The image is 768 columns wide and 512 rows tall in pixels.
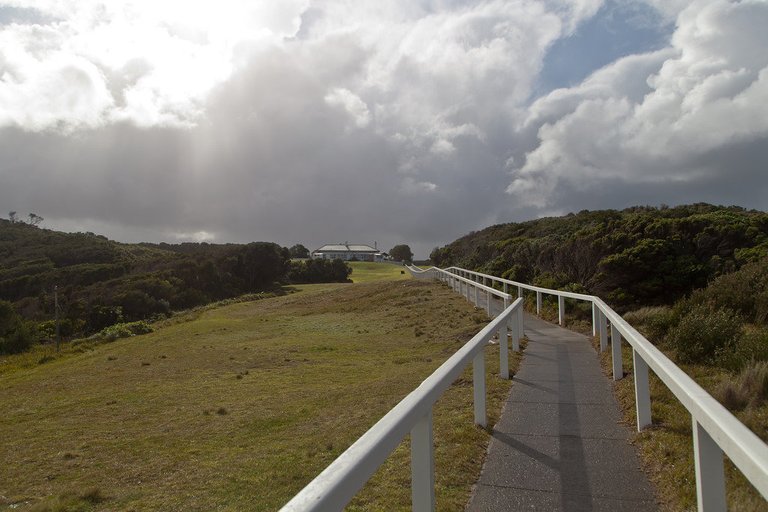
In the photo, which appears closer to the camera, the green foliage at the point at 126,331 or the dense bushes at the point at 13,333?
the green foliage at the point at 126,331

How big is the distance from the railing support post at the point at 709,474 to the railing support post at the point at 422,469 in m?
1.37

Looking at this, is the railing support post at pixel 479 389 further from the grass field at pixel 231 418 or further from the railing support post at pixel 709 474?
the railing support post at pixel 709 474

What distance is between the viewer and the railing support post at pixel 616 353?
688 cm

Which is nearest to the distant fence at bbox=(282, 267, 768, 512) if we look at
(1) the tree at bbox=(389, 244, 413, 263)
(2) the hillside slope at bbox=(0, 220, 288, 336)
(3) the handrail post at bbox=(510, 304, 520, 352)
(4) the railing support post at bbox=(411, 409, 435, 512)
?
(4) the railing support post at bbox=(411, 409, 435, 512)

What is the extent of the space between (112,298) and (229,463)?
4489 centimetres

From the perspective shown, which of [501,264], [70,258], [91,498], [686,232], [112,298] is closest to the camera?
[91,498]

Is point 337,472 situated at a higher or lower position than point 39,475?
higher

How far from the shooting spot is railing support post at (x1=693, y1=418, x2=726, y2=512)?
8.84 ft

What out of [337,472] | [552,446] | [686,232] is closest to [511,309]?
[552,446]

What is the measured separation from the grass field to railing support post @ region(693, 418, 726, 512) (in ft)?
5.14

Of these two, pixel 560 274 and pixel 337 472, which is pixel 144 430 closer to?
pixel 337 472

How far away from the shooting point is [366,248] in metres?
169

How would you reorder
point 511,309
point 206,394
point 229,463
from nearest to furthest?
point 229,463 → point 511,309 → point 206,394

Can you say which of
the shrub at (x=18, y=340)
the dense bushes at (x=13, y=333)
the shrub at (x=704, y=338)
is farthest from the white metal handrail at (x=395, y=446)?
the dense bushes at (x=13, y=333)
